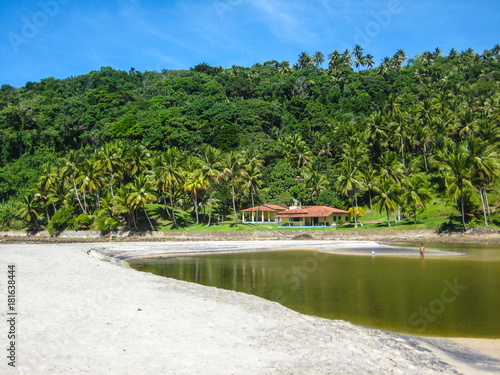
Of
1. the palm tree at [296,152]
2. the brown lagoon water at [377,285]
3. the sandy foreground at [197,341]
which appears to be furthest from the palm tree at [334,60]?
the sandy foreground at [197,341]

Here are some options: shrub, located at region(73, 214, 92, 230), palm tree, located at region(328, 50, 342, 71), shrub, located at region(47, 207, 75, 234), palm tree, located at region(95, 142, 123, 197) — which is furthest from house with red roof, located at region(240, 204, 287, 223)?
palm tree, located at region(328, 50, 342, 71)

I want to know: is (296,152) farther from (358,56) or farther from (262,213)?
(358,56)

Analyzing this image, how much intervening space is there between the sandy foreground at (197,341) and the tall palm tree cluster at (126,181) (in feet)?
124

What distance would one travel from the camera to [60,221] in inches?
2160

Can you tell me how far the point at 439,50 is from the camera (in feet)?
436

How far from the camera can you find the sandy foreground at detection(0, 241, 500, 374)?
26.7 ft

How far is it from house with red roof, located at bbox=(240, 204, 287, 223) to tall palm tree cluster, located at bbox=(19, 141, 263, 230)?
3.24m

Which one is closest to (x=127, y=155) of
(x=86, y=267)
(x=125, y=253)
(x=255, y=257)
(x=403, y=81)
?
(x=125, y=253)

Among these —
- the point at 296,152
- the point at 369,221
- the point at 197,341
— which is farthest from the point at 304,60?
the point at 197,341

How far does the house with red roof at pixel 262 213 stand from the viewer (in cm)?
6269

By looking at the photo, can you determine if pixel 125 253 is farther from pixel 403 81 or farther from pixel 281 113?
pixel 403 81

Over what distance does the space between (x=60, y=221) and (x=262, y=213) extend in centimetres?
3091

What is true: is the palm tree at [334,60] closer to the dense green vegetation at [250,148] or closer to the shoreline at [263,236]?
the dense green vegetation at [250,148]

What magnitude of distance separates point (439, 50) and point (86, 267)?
144 meters
